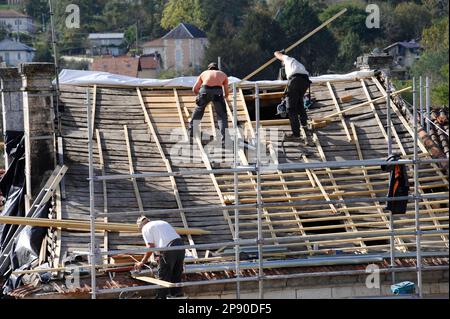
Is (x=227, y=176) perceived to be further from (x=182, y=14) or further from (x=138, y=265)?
(x=182, y=14)

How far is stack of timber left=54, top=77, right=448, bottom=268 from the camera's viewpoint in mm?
18719

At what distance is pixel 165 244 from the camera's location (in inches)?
631

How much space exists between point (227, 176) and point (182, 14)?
7202 centimetres

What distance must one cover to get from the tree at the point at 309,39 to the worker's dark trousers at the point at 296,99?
157ft

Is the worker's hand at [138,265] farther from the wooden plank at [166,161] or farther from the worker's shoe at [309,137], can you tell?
the worker's shoe at [309,137]

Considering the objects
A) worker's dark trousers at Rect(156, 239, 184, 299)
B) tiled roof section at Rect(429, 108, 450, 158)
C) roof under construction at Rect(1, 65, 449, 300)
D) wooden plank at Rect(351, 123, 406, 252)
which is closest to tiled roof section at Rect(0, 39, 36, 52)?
roof under construction at Rect(1, 65, 449, 300)

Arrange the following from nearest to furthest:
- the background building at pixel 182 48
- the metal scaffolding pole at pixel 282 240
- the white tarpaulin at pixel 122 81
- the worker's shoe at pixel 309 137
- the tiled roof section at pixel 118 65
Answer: the metal scaffolding pole at pixel 282 240
the worker's shoe at pixel 309 137
the white tarpaulin at pixel 122 81
the tiled roof section at pixel 118 65
the background building at pixel 182 48

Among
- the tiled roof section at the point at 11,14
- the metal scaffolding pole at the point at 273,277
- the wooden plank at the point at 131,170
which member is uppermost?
the tiled roof section at the point at 11,14

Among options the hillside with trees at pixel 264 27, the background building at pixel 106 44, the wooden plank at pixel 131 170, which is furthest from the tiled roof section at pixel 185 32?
the wooden plank at pixel 131 170

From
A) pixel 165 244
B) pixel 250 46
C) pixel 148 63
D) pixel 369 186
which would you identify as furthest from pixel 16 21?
pixel 165 244

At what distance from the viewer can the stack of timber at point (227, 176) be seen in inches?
737

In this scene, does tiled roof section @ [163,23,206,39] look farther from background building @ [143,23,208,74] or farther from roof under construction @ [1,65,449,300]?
roof under construction @ [1,65,449,300]

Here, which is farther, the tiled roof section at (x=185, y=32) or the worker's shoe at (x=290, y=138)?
the tiled roof section at (x=185, y=32)

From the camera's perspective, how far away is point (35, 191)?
2000cm
